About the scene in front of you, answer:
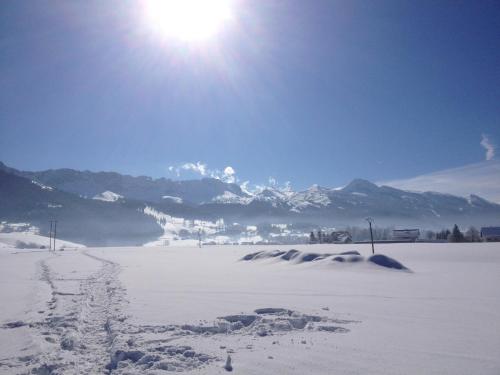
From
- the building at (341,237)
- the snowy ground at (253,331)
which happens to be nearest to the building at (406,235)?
the building at (341,237)

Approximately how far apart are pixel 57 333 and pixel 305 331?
722 cm

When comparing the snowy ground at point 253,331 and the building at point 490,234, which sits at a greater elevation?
the building at point 490,234

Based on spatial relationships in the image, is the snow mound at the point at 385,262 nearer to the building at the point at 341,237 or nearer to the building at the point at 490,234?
the building at the point at 341,237

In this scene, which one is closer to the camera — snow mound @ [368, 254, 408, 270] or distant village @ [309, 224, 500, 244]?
snow mound @ [368, 254, 408, 270]

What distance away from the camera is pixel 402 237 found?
107 metres

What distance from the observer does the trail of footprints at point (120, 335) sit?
7043 mm

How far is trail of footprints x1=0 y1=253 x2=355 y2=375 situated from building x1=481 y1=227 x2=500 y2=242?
10753 centimetres

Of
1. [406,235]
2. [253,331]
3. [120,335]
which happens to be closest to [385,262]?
[253,331]

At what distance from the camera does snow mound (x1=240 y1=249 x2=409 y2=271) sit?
2805cm

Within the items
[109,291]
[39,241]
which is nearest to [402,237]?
[109,291]

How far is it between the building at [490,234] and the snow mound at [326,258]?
274 ft

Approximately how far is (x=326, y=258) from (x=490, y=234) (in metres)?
93.1

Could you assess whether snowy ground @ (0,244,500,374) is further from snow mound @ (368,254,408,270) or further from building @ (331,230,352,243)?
building @ (331,230,352,243)

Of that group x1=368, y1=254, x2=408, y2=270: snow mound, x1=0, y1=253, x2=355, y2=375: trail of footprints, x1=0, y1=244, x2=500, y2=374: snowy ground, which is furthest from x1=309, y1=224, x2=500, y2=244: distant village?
x1=0, y1=253, x2=355, y2=375: trail of footprints
